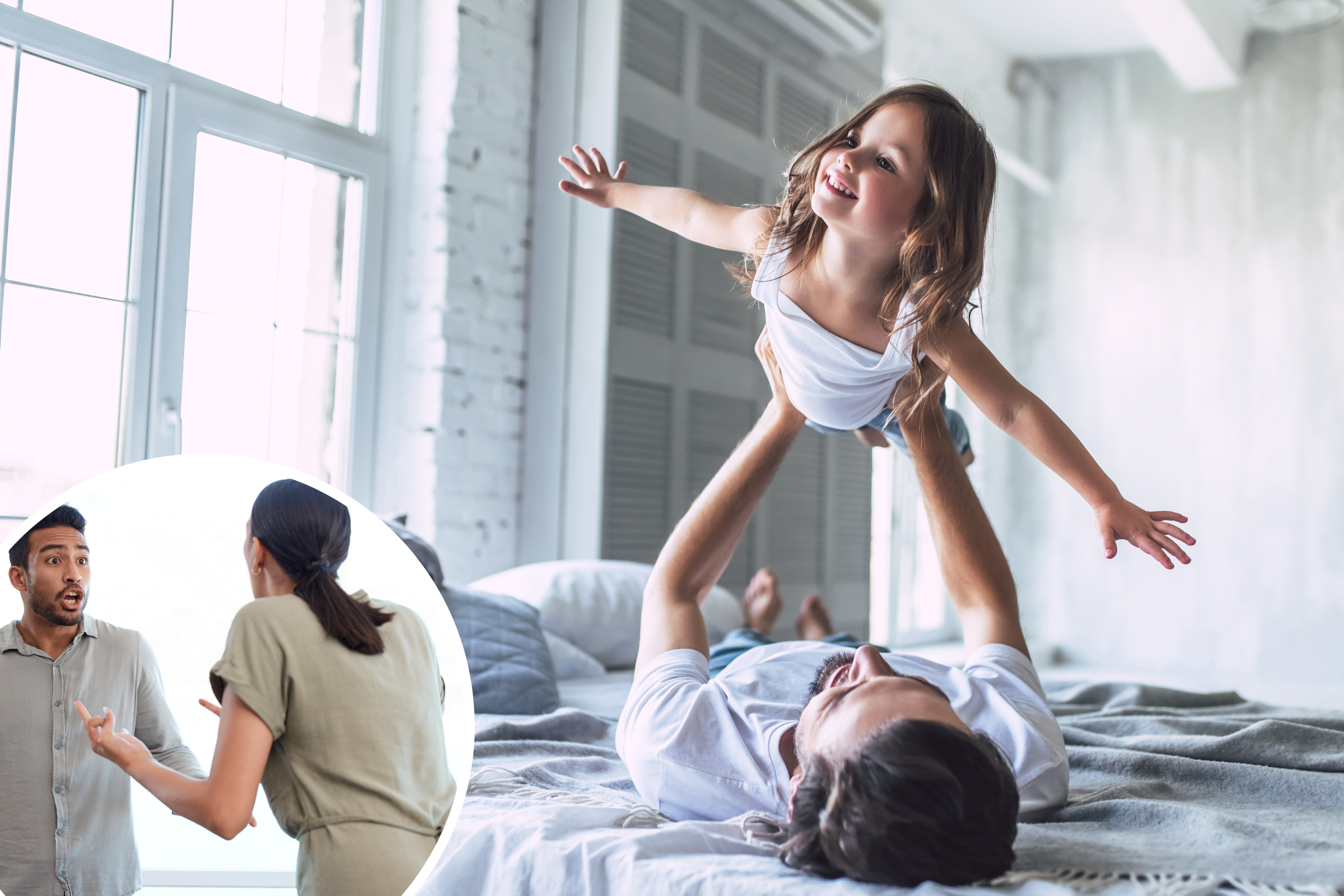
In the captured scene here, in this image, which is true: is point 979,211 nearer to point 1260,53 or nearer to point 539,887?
point 539,887

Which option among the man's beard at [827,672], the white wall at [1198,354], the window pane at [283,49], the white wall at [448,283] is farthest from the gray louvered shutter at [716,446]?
the man's beard at [827,672]

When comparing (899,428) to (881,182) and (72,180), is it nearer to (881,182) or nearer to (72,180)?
(881,182)

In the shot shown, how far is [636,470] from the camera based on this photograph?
10.8ft

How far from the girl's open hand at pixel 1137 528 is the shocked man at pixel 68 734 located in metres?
0.99

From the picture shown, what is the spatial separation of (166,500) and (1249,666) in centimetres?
453

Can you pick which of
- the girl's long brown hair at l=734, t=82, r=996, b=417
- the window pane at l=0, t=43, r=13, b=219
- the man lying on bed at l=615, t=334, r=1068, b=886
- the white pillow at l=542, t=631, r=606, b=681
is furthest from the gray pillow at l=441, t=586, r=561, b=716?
the window pane at l=0, t=43, r=13, b=219

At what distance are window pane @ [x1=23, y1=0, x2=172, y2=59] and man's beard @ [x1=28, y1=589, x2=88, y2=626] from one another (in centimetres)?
212

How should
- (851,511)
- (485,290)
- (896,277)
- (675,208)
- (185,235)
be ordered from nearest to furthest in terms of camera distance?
(896,277)
(675,208)
(185,235)
(485,290)
(851,511)

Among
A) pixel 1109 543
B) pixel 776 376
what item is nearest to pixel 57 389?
pixel 776 376

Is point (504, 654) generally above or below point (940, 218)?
below

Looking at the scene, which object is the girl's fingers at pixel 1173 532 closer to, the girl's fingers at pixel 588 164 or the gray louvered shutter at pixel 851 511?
the girl's fingers at pixel 588 164

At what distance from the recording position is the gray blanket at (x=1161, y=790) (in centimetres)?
95

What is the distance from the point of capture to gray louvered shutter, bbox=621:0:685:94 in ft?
10.6

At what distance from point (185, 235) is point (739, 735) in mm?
2114
